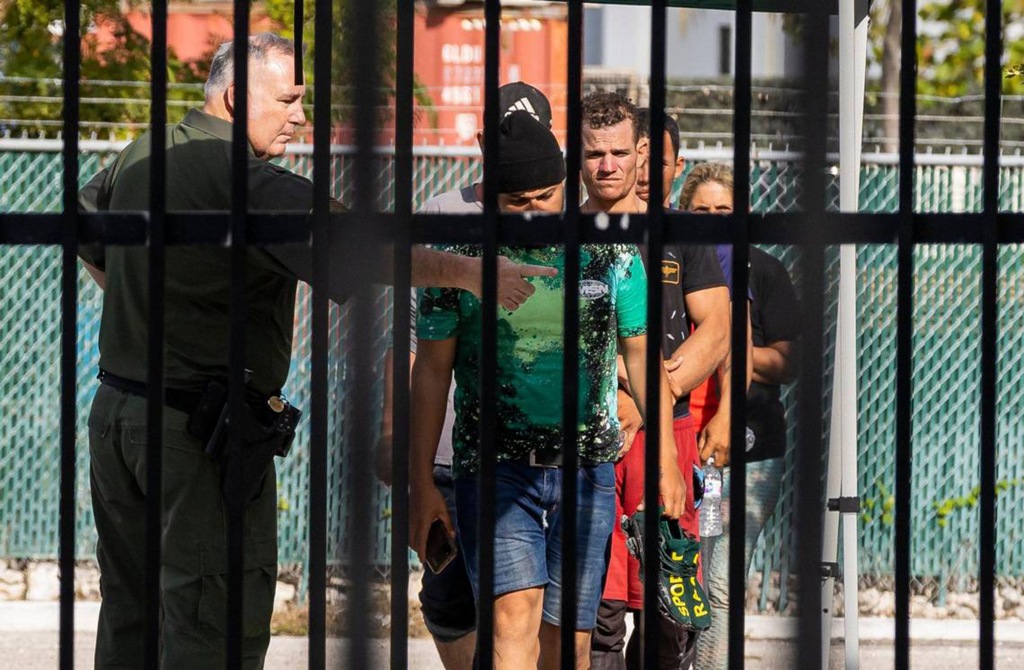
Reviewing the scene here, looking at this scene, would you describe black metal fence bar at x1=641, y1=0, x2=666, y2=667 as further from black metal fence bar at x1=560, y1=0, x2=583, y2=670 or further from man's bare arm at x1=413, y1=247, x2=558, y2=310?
man's bare arm at x1=413, y1=247, x2=558, y2=310

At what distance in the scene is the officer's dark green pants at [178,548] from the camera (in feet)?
11.3

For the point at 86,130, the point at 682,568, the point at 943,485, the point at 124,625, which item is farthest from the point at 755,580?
the point at 86,130

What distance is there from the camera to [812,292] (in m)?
2.23

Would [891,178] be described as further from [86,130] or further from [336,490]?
[86,130]

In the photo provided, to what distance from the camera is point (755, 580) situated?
7.02 meters

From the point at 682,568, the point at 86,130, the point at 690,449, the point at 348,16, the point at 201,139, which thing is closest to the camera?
the point at 348,16

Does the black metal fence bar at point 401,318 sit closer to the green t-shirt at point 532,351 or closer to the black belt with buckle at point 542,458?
the green t-shirt at point 532,351

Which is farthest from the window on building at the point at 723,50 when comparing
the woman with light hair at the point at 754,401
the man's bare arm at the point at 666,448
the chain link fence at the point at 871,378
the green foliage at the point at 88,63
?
the man's bare arm at the point at 666,448

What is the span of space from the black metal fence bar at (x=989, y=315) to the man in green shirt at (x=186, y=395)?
5.29 ft

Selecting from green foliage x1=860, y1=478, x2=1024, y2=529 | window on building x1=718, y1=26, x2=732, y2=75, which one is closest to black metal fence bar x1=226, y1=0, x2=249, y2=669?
green foliage x1=860, y1=478, x2=1024, y2=529

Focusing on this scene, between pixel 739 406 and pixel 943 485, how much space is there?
5162 mm

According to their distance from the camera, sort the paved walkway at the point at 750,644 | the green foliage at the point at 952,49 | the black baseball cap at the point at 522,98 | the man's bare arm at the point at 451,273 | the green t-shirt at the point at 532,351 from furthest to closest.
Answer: the green foliage at the point at 952,49 → the paved walkway at the point at 750,644 → the black baseball cap at the point at 522,98 → the green t-shirt at the point at 532,351 → the man's bare arm at the point at 451,273

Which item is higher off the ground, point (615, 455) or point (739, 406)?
point (739, 406)

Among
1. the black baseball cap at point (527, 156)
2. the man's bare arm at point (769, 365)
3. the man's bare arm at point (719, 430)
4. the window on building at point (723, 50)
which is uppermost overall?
the window on building at point (723, 50)
